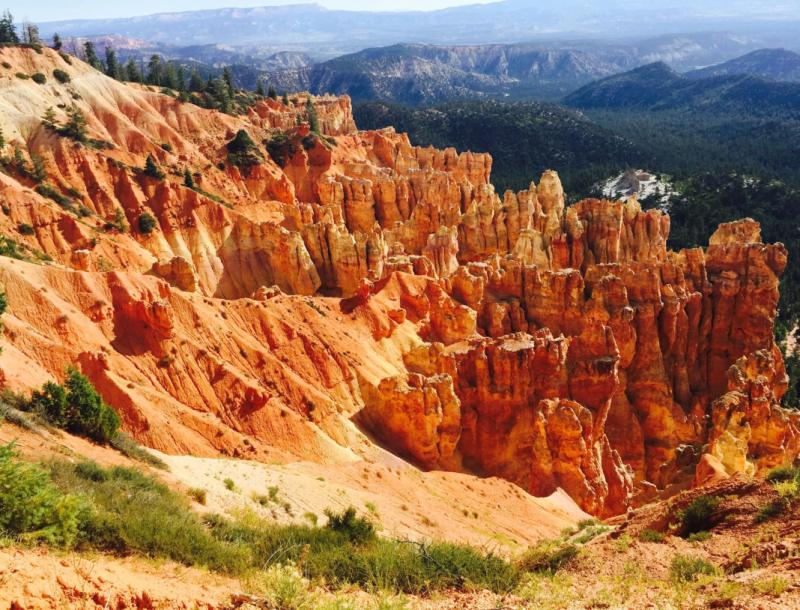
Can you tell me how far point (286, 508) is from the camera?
16672 mm

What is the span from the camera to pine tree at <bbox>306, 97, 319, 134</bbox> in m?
72.0

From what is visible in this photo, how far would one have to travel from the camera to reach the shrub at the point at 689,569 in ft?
35.8

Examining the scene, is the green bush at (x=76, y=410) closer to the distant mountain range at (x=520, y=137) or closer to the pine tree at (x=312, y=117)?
the pine tree at (x=312, y=117)

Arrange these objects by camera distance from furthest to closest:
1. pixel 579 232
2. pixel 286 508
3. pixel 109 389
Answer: pixel 579 232
pixel 109 389
pixel 286 508

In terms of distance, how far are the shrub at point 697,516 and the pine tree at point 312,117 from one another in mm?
61394

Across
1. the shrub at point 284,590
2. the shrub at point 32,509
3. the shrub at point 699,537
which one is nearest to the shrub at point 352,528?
the shrub at point 284,590

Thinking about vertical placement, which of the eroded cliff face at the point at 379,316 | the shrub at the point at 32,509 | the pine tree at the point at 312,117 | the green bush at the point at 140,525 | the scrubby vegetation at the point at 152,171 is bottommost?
the eroded cliff face at the point at 379,316

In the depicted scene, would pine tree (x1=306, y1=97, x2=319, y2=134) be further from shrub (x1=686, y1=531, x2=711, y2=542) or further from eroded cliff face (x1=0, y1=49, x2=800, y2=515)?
shrub (x1=686, y1=531, x2=711, y2=542)

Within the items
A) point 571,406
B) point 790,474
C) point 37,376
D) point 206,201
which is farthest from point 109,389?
point 206,201

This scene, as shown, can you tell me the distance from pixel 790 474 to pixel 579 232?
3468cm

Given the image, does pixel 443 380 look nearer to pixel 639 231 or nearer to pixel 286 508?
pixel 286 508

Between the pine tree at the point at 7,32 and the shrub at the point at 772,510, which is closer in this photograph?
the shrub at the point at 772,510

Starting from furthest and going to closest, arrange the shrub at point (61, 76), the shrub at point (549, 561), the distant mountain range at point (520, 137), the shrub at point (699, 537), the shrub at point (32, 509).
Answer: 1. the distant mountain range at point (520, 137)
2. the shrub at point (61, 76)
3. the shrub at point (699, 537)
4. the shrub at point (549, 561)
5. the shrub at point (32, 509)

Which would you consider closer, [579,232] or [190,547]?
[190,547]
